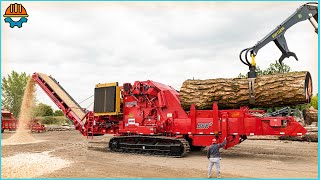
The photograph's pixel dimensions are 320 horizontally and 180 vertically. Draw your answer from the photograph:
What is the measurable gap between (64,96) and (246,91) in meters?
9.04

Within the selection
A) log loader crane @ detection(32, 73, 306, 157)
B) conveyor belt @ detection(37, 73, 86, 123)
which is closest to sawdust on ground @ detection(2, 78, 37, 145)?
conveyor belt @ detection(37, 73, 86, 123)

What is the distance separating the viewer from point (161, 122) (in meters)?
12.4

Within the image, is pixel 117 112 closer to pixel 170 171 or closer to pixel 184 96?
pixel 184 96

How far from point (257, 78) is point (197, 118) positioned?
2.46 m

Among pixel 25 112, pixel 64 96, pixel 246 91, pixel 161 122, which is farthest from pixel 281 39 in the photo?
pixel 25 112

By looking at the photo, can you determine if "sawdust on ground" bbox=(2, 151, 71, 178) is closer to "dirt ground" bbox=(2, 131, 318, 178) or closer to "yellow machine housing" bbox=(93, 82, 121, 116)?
"dirt ground" bbox=(2, 131, 318, 178)

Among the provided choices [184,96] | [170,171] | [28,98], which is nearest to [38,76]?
[28,98]

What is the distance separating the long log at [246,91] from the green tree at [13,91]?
3620 cm

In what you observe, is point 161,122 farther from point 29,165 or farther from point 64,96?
point 64,96

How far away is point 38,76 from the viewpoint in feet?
54.4

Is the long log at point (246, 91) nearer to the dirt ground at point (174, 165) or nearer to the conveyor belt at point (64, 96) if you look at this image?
the dirt ground at point (174, 165)

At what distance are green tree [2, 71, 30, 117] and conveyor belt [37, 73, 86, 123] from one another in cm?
2877

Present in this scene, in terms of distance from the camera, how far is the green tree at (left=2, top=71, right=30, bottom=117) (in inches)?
1695

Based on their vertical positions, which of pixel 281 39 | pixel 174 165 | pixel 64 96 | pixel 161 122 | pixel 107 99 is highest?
pixel 281 39
